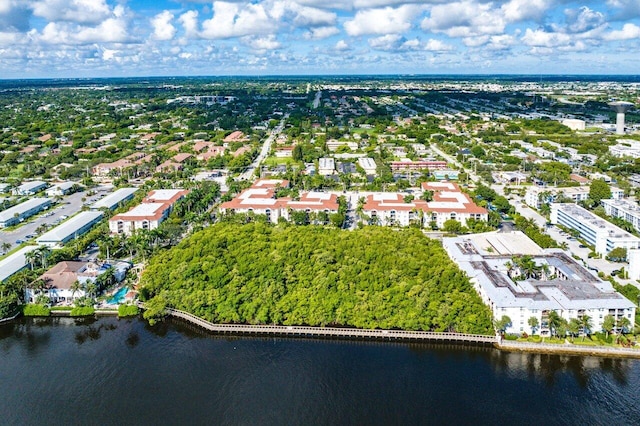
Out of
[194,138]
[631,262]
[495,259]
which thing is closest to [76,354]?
[495,259]

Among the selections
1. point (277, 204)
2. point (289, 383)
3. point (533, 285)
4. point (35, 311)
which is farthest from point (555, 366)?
point (277, 204)

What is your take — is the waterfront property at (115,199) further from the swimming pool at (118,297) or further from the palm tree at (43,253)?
the swimming pool at (118,297)

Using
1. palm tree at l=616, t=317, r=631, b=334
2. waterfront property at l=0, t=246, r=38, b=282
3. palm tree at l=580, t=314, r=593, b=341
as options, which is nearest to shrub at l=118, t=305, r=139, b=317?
waterfront property at l=0, t=246, r=38, b=282

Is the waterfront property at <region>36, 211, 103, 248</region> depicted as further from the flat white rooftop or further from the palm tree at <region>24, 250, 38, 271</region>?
the palm tree at <region>24, 250, 38, 271</region>

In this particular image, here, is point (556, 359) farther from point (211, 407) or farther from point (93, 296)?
point (93, 296)

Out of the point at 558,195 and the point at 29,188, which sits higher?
the point at 29,188

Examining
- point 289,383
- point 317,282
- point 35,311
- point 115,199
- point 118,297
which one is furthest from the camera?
point 115,199

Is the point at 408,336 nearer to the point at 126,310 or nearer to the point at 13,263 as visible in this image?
the point at 126,310
